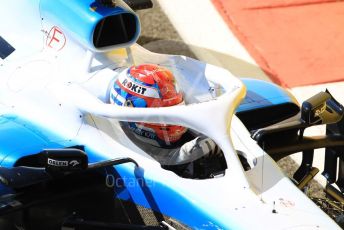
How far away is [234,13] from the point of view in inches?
278

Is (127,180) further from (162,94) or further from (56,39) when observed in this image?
(56,39)

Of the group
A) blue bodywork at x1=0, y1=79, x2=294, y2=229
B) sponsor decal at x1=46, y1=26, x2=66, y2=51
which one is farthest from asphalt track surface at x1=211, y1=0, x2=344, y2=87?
blue bodywork at x1=0, y1=79, x2=294, y2=229

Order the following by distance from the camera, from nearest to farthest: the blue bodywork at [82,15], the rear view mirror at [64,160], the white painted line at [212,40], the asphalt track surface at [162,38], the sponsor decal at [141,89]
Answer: the rear view mirror at [64,160] → the sponsor decal at [141,89] → the blue bodywork at [82,15] → the white painted line at [212,40] → the asphalt track surface at [162,38]

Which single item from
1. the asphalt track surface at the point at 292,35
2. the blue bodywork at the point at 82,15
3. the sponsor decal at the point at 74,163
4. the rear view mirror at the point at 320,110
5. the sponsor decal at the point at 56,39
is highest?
the blue bodywork at the point at 82,15

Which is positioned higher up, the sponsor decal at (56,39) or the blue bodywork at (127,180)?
the sponsor decal at (56,39)

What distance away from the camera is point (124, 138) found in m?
3.80

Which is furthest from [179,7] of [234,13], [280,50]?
[280,50]

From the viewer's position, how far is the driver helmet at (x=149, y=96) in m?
3.72

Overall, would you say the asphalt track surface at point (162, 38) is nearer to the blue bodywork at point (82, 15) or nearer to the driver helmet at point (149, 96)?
the blue bodywork at point (82, 15)

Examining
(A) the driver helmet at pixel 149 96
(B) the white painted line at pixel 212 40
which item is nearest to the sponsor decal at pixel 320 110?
(A) the driver helmet at pixel 149 96

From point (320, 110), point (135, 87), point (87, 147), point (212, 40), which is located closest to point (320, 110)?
point (320, 110)

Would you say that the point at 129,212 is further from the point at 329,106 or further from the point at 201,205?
the point at 329,106

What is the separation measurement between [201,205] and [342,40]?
12.0 feet

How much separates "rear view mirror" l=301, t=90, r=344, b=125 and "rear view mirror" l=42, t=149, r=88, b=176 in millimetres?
1282
